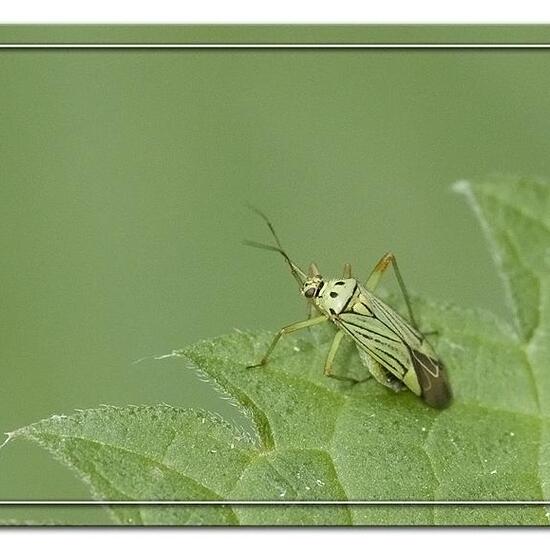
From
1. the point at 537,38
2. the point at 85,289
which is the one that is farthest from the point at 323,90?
the point at 85,289

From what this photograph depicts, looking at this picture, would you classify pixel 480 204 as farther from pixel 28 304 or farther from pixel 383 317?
pixel 28 304

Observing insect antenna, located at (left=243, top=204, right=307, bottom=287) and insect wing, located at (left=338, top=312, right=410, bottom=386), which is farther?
insect antenna, located at (left=243, top=204, right=307, bottom=287)

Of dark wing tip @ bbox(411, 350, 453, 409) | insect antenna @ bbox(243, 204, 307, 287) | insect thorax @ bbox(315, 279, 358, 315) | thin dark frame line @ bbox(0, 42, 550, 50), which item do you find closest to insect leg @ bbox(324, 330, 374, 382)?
insect thorax @ bbox(315, 279, 358, 315)

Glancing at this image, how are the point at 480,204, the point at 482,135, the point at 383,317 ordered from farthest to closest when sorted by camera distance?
the point at 482,135, the point at 480,204, the point at 383,317

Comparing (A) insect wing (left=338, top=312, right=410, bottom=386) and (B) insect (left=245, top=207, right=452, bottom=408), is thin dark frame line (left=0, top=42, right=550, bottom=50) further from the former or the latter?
(A) insect wing (left=338, top=312, right=410, bottom=386)

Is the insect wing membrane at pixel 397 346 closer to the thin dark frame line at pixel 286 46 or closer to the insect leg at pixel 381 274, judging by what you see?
the insect leg at pixel 381 274

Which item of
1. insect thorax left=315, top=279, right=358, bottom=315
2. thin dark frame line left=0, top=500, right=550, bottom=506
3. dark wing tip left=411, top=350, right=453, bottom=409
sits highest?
insect thorax left=315, top=279, right=358, bottom=315
